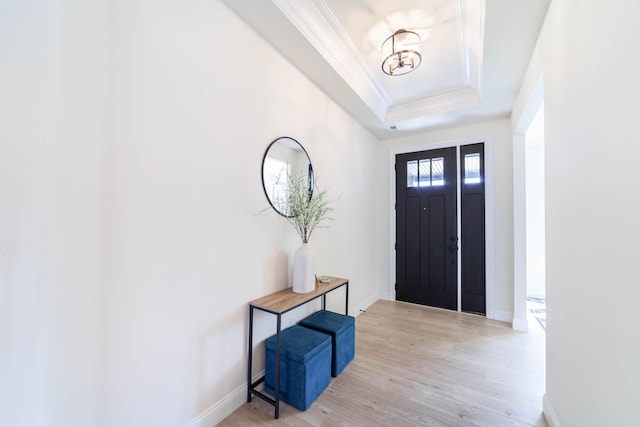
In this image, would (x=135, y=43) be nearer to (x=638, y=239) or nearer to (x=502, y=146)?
(x=638, y=239)

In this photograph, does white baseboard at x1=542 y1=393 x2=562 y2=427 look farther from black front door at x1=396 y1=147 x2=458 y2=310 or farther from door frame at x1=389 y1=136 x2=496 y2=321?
black front door at x1=396 y1=147 x2=458 y2=310

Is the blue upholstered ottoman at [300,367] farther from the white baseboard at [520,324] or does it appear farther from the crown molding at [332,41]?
the white baseboard at [520,324]

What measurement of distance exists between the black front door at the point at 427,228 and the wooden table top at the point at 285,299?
222 centimetres

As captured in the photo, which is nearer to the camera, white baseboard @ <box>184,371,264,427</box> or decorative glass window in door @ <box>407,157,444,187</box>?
white baseboard @ <box>184,371,264,427</box>

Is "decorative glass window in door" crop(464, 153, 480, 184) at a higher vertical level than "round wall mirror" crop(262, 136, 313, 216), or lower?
higher

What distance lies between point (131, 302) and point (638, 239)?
204 centimetres

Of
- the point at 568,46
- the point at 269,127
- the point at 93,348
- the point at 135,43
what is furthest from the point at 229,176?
the point at 568,46

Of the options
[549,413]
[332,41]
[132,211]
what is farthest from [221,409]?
[332,41]

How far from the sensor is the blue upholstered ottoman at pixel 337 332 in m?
2.12

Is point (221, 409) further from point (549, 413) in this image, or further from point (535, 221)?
point (535, 221)

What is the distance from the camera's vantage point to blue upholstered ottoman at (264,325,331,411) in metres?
1.72

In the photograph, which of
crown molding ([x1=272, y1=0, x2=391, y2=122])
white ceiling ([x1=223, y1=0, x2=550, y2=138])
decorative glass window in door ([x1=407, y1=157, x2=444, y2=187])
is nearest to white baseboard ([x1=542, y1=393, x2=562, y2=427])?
white ceiling ([x1=223, y1=0, x2=550, y2=138])

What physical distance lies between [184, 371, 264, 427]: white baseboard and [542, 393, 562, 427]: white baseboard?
1.98 metres

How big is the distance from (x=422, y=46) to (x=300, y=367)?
2.96m
